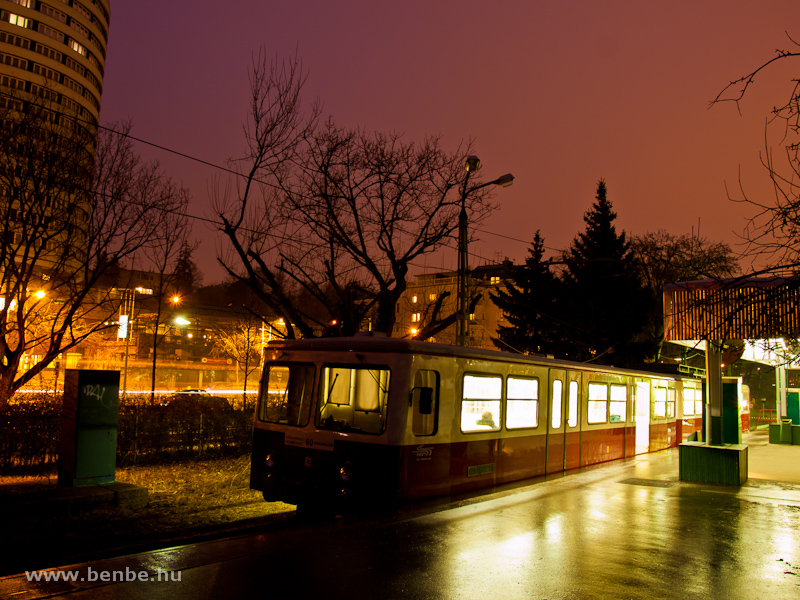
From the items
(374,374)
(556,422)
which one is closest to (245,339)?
(556,422)

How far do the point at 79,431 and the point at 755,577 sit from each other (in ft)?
30.5

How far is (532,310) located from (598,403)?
2847 cm

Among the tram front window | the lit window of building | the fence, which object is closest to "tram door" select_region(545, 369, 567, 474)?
the tram front window

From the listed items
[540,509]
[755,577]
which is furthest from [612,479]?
[755,577]

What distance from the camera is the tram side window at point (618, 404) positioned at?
564 inches

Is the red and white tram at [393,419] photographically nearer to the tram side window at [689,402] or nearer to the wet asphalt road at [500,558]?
the wet asphalt road at [500,558]

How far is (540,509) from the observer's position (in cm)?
905

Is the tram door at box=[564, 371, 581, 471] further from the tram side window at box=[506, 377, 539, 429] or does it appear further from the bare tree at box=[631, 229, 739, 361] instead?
the bare tree at box=[631, 229, 739, 361]

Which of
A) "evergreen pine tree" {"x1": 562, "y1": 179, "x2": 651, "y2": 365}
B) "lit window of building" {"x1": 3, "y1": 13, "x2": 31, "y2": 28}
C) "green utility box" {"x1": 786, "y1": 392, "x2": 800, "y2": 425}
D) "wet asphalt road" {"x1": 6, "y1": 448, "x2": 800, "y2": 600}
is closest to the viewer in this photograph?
"wet asphalt road" {"x1": 6, "y1": 448, "x2": 800, "y2": 600}

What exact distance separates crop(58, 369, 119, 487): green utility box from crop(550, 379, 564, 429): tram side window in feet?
25.2

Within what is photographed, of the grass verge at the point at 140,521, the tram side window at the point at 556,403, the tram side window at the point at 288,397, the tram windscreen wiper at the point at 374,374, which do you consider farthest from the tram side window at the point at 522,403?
the grass verge at the point at 140,521

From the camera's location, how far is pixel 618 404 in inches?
577

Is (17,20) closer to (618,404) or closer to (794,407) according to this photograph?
(618,404)

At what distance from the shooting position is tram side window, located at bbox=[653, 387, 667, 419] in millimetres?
17406
